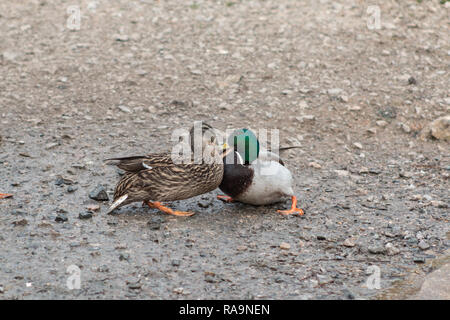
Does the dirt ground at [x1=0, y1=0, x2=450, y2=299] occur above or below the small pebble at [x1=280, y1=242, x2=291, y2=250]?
above

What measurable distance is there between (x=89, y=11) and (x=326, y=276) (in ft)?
21.6

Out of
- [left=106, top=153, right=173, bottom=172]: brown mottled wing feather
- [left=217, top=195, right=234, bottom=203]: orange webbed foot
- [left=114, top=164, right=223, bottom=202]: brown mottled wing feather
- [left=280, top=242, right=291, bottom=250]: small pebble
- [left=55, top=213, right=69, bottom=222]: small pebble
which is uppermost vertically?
[left=106, top=153, right=173, bottom=172]: brown mottled wing feather

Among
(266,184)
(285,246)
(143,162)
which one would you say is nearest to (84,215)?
(143,162)

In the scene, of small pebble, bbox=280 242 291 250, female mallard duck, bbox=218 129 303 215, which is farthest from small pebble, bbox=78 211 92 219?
small pebble, bbox=280 242 291 250

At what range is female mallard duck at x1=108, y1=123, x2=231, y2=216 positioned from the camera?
5234mm

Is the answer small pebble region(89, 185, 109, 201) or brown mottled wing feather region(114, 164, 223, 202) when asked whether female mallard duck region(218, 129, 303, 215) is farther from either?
small pebble region(89, 185, 109, 201)

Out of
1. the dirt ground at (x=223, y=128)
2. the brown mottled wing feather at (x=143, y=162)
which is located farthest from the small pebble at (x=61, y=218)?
the brown mottled wing feather at (x=143, y=162)

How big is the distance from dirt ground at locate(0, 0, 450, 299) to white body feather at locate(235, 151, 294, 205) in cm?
17

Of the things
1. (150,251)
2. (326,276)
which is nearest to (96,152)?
(150,251)

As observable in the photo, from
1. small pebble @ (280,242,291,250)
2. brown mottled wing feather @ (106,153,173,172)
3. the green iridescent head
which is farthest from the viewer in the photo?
the green iridescent head

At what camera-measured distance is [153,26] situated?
9156 mm

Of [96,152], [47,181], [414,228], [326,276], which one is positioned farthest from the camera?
[96,152]
